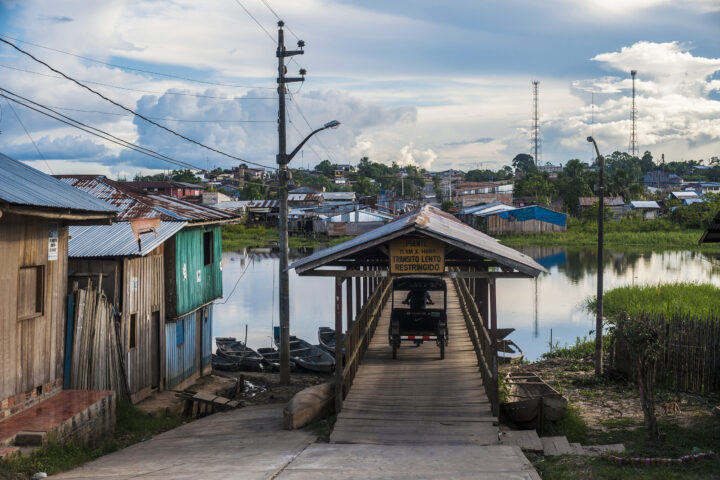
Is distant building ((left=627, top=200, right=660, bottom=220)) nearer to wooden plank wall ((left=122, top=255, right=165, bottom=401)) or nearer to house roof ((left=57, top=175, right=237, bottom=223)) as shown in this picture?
house roof ((left=57, top=175, right=237, bottom=223))

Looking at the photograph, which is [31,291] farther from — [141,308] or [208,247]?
[208,247]

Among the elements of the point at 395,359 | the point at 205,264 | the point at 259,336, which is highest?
the point at 205,264

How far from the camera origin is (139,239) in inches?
492

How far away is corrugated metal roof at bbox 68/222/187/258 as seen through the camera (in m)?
12.2

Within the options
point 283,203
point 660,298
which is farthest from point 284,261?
point 660,298

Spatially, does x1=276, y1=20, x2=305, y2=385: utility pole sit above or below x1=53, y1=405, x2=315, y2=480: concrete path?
above

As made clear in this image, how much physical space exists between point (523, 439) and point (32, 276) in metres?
7.53

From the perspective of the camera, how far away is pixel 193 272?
1609 cm

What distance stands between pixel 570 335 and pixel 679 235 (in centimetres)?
3501

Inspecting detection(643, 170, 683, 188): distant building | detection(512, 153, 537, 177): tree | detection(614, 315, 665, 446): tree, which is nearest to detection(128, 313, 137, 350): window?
detection(614, 315, 665, 446): tree

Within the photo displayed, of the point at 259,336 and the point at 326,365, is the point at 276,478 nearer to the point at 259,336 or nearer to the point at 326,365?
the point at 326,365

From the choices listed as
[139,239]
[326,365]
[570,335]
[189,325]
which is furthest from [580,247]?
[139,239]

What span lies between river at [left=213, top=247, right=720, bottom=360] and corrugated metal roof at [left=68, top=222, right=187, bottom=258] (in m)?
7.46

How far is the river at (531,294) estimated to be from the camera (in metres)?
26.1
